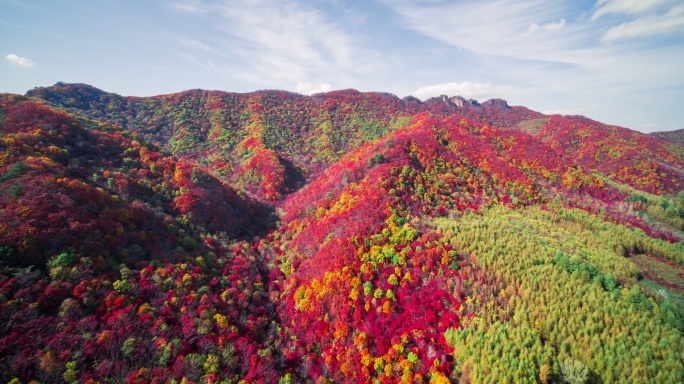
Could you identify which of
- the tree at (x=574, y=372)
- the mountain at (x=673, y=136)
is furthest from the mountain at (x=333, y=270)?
the mountain at (x=673, y=136)

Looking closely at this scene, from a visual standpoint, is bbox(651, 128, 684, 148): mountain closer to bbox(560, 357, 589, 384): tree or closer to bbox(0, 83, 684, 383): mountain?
bbox(0, 83, 684, 383): mountain

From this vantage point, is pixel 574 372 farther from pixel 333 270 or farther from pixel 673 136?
pixel 673 136

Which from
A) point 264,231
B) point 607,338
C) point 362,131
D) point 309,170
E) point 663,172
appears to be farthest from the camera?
point 362,131

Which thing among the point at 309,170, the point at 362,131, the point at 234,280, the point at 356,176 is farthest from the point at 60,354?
the point at 362,131

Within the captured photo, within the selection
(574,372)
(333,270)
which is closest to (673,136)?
(574,372)

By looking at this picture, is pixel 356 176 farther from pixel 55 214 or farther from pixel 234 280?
pixel 55 214

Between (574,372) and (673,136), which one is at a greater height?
(673,136)

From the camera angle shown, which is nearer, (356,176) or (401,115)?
(356,176)

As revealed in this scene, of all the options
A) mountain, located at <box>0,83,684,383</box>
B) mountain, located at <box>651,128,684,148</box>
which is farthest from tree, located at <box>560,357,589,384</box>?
mountain, located at <box>651,128,684,148</box>
